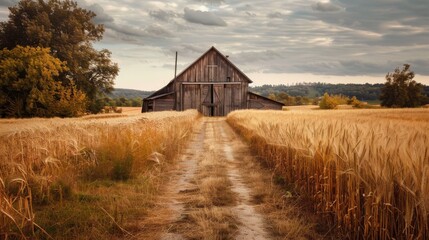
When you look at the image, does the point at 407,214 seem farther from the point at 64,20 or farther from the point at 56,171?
the point at 64,20

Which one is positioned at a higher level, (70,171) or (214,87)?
(214,87)

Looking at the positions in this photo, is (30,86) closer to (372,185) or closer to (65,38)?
(65,38)

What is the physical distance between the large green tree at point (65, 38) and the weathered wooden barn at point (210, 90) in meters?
8.08

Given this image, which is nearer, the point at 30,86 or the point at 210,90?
the point at 30,86

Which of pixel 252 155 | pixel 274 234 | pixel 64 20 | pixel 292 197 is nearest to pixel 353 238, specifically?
pixel 274 234

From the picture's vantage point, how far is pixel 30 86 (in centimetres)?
3669

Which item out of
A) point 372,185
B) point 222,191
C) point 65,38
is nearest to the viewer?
point 372,185

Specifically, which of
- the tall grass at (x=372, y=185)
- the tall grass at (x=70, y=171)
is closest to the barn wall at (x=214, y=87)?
the tall grass at (x=70, y=171)

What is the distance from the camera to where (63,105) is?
124ft

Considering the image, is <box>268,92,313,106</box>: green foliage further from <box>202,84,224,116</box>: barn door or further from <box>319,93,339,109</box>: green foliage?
<box>202,84,224,116</box>: barn door

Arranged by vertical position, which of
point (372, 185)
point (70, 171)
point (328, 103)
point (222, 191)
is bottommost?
point (222, 191)

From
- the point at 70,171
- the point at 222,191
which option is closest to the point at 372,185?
the point at 222,191

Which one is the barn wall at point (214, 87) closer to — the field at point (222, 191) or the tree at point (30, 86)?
the tree at point (30, 86)

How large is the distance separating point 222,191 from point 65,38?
43996 millimetres
